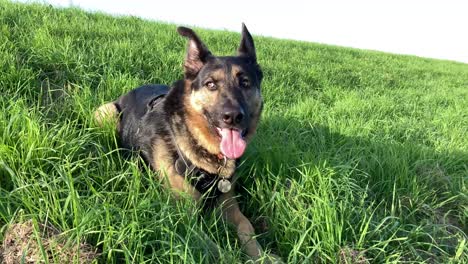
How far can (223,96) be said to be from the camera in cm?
300

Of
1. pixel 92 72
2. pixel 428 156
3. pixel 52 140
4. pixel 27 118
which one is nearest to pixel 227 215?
pixel 52 140

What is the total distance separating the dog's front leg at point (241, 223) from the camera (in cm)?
240

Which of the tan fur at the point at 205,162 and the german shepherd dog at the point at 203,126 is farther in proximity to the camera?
the tan fur at the point at 205,162

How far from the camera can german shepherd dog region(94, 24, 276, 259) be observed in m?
2.81

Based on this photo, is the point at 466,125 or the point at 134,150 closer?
the point at 134,150

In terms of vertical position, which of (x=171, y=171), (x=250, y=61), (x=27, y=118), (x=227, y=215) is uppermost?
(x=250, y=61)

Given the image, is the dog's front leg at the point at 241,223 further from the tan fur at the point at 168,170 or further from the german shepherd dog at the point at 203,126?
the tan fur at the point at 168,170

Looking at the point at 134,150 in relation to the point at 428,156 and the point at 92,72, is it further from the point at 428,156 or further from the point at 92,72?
the point at 428,156

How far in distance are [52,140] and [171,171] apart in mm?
860

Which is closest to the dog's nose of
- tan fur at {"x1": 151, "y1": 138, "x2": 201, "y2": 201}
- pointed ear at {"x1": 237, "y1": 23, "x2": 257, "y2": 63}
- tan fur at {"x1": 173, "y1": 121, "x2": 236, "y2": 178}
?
tan fur at {"x1": 173, "y1": 121, "x2": 236, "y2": 178}

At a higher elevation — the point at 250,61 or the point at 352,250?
the point at 250,61

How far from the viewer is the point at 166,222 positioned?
2.14m

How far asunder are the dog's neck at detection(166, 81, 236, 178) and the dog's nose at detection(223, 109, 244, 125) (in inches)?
10.6

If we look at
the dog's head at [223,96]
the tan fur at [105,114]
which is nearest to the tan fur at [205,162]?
the dog's head at [223,96]
